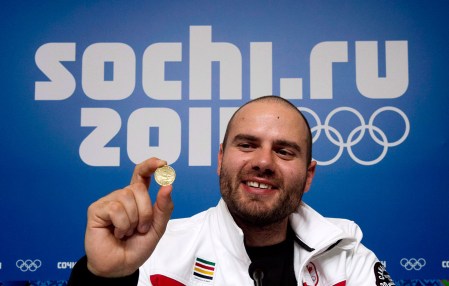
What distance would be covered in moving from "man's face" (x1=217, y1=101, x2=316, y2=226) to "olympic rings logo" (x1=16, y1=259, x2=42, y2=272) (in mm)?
1134

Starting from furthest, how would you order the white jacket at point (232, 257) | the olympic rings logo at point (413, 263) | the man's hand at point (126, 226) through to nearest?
the olympic rings logo at point (413, 263), the white jacket at point (232, 257), the man's hand at point (126, 226)

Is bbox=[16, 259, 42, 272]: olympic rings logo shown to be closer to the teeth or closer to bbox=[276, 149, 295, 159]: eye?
the teeth

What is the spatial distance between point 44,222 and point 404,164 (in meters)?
1.80

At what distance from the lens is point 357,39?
91.1 inches

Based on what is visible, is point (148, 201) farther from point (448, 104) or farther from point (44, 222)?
point (448, 104)

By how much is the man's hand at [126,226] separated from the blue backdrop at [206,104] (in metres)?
1.14

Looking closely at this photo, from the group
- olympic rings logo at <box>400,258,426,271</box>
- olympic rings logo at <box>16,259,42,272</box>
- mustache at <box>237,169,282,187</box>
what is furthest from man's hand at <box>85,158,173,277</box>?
olympic rings logo at <box>400,258,426,271</box>

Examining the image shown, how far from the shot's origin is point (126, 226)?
1022 millimetres

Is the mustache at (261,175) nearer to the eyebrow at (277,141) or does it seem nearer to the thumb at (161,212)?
the eyebrow at (277,141)

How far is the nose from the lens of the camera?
158 cm

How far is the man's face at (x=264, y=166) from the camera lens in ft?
5.18

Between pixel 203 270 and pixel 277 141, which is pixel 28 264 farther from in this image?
pixel 277 141

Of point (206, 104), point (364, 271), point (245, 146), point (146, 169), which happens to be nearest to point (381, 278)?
point (364, 271)

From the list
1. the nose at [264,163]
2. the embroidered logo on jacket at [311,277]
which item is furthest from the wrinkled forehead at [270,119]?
the embroidered logo on jacket at [311,277]
